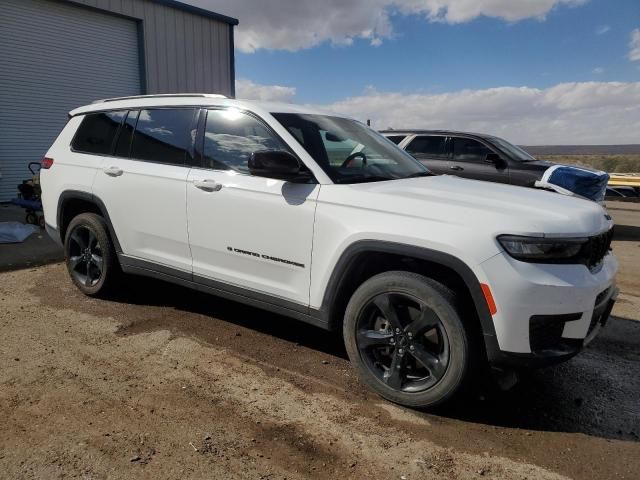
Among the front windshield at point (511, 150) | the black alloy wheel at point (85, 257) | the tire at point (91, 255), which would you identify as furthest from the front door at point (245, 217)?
the front windshield at point (511, 150)

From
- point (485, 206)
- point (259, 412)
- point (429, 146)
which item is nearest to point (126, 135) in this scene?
point (259, 412)

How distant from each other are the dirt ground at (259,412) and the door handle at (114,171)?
4.00 feet

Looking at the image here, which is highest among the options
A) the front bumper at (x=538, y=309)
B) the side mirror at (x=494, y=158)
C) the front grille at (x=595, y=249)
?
the side mirror at (x=494, y=158)

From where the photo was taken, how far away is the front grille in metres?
2.73

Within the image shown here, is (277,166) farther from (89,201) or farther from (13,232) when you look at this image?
(13,232)

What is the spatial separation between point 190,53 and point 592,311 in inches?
559

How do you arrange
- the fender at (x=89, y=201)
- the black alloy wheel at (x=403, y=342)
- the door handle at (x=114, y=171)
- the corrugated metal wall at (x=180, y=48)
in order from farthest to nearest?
the corrugated metal wall at (x=180, y=48), the fender at (x=89, y=201), the door handle at (x=114, y=171), the black alloy wheel at (x=403, y=342)

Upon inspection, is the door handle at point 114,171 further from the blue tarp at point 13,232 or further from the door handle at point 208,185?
the blue tarp at point 13,232

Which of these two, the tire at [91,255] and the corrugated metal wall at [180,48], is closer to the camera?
the tire at [91,255]

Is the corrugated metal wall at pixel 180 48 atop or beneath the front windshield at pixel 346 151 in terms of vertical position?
atop

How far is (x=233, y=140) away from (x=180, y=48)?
12066 millimetres

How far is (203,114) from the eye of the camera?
388 cm

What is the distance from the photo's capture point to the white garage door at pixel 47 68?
37.7 ft

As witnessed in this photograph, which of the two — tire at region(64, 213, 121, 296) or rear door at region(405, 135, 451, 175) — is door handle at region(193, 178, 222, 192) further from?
rear door at region(405, 135, 451, 175)
